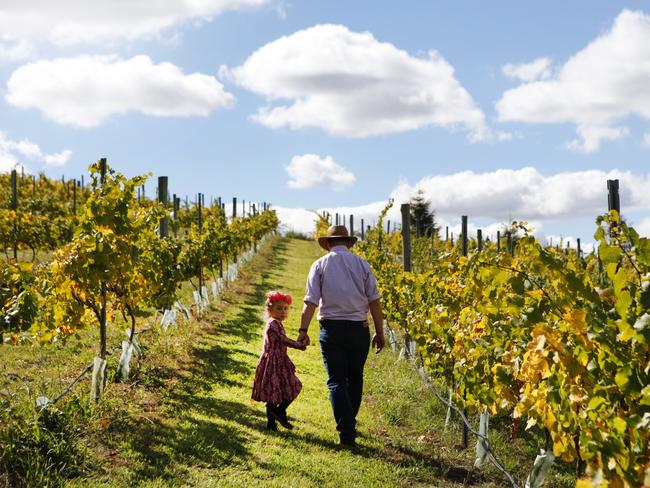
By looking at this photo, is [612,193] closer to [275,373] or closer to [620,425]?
[275,373]

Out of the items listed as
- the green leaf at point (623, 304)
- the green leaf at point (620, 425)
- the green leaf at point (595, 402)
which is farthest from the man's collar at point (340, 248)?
the green leaf at point (620, 425)

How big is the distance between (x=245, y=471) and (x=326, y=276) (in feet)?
4.93

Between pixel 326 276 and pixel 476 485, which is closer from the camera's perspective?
pixel 476 485

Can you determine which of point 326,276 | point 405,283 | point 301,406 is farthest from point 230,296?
point 326,276

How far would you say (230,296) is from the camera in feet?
45.9

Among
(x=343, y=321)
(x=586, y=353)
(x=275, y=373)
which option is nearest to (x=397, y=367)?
(x=275, y=373)

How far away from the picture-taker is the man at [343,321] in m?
4.57

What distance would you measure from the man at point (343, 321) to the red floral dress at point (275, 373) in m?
0.43

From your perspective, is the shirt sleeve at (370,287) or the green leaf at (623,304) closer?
the green leaf at (623,304)

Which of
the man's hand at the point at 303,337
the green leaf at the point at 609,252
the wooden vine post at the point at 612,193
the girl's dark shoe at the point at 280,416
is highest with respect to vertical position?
the wooden vine post at the point at 612,193

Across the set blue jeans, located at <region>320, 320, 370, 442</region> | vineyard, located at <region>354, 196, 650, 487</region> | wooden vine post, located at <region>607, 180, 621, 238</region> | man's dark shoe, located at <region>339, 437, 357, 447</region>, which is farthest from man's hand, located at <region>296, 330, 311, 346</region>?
wooden vine post, located at <region>607, 180, 621, 238</region>

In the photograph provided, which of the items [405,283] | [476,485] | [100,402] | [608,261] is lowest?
[476,485]

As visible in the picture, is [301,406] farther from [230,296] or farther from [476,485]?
[230,296]

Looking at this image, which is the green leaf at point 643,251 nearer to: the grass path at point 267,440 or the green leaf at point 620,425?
the green leaf at point 620,425
